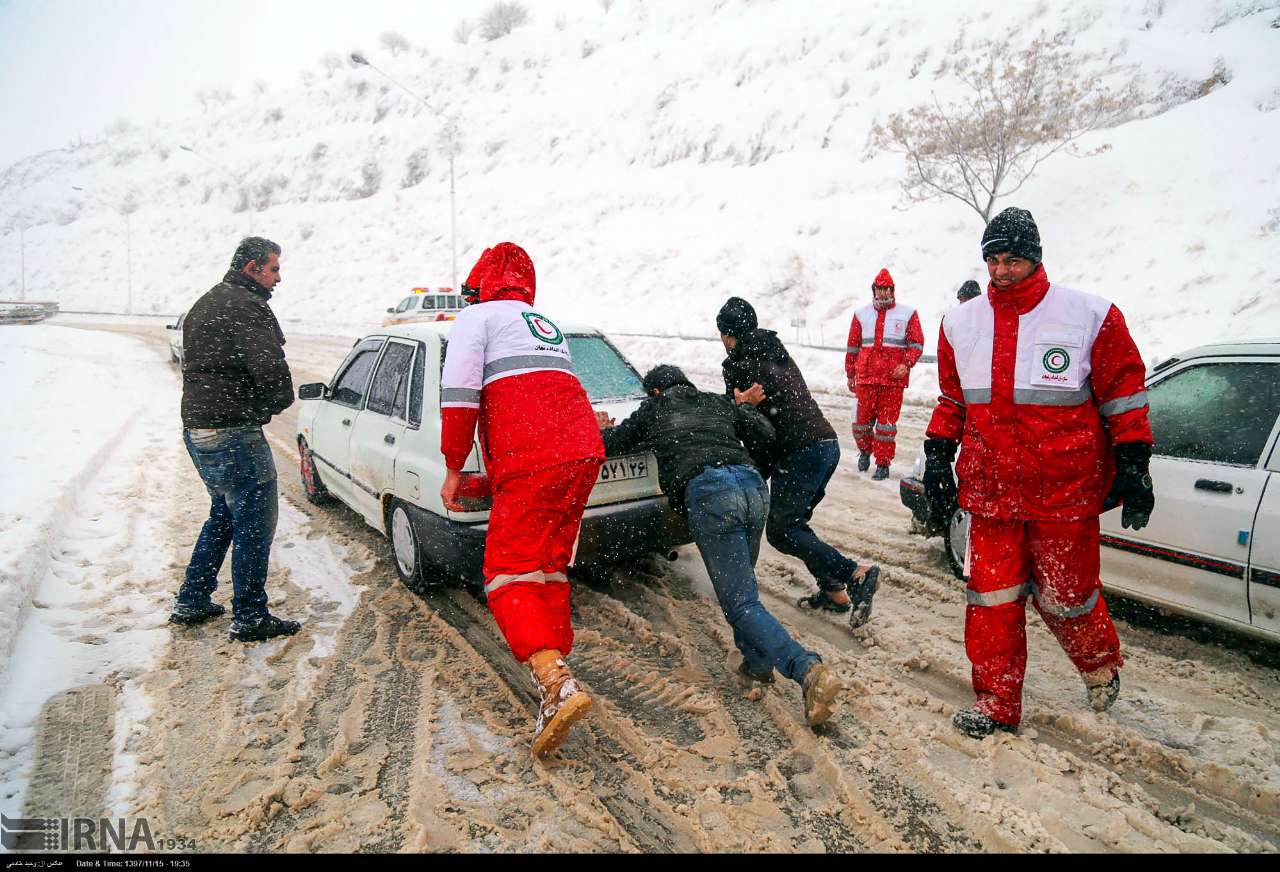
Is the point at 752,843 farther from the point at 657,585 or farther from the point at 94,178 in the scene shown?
the point at 94,178

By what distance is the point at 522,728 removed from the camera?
3.04 metres

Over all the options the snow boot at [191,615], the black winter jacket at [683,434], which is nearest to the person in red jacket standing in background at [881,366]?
the black winter jacket at [683,434]

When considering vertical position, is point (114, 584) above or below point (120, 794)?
above

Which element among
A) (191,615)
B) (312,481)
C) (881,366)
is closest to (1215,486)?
(881,366)

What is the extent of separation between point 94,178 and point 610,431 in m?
82.9

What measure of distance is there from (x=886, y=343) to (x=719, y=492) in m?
4.47

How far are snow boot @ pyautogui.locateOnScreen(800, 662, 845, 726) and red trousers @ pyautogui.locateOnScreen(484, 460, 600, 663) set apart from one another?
94cm

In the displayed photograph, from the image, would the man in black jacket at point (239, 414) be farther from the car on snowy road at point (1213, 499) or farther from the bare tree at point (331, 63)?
the bare tree at point (331, 63)

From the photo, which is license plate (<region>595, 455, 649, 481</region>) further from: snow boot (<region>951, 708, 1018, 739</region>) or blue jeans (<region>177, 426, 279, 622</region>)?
snow boot (<region>951, 708, 1018, 739</region>)

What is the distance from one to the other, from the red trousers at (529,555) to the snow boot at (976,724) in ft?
5.13

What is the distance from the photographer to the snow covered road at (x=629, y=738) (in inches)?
95.6

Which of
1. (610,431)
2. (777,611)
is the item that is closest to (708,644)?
(777,611)

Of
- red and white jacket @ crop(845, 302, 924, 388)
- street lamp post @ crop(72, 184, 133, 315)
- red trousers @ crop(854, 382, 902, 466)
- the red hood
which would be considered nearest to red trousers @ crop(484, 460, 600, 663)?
the red hood

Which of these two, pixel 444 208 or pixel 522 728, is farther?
pixel 444 208
